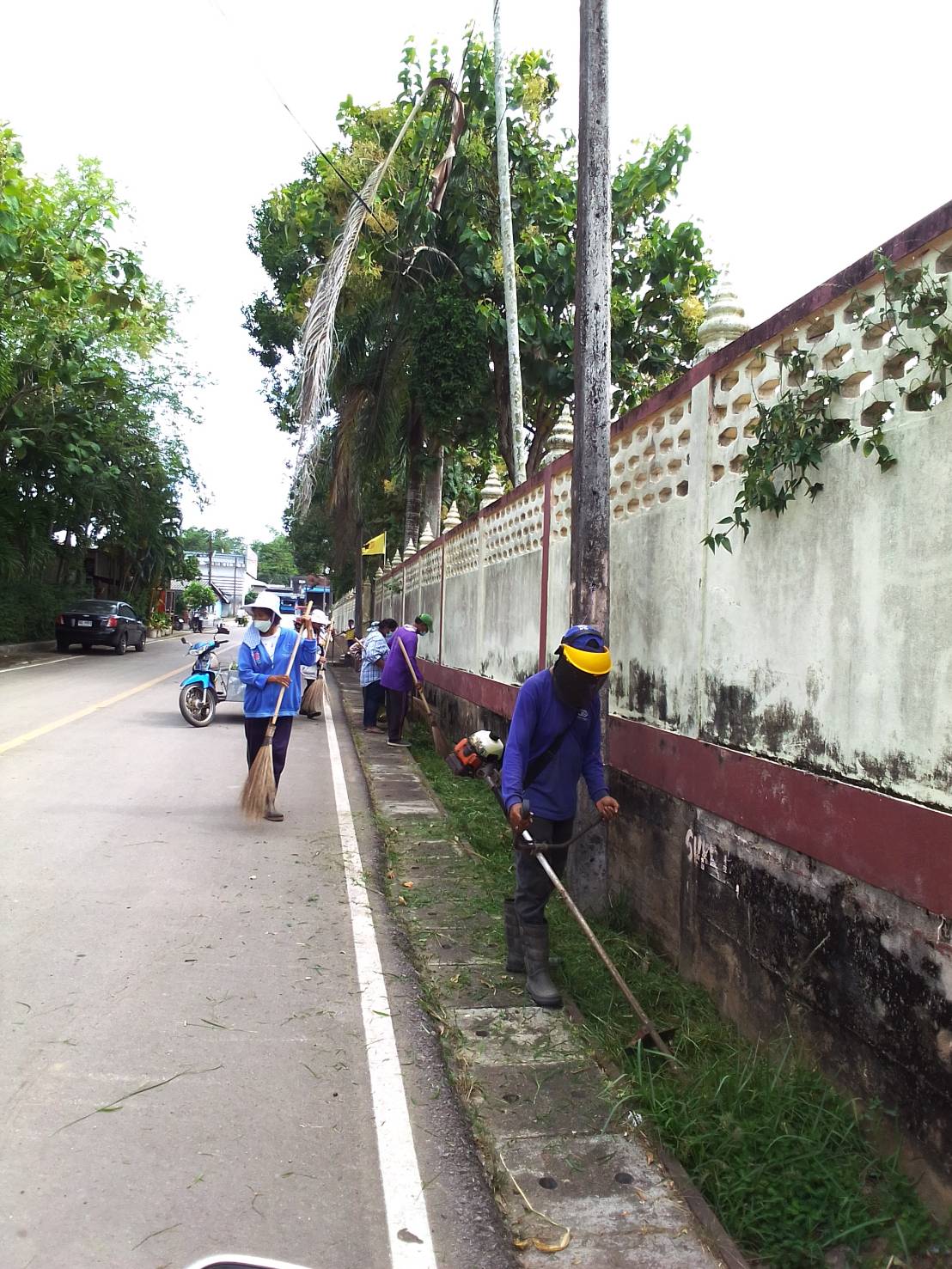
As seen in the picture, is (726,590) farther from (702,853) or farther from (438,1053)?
(438,1053)

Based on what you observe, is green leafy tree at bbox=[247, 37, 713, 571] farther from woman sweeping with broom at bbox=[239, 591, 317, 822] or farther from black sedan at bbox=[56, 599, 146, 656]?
black sedan at bbox=[56, 599, 146, 656]

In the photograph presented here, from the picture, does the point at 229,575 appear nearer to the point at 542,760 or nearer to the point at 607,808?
the point at 542,760

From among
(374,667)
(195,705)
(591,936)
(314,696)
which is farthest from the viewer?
(314,696)

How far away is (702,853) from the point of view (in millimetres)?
4328

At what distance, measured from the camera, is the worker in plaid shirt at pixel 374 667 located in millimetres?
13008

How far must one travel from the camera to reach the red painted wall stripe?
2.72 m

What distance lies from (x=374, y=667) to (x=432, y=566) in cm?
240

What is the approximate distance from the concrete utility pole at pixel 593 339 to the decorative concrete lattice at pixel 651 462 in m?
0.26

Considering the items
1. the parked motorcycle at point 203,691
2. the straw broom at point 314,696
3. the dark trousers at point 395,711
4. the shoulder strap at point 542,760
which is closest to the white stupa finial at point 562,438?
the shoulder strap at point 542,760

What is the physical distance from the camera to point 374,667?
13.2 m

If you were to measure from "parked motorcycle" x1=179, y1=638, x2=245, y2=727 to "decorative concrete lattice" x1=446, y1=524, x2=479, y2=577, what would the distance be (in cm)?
315

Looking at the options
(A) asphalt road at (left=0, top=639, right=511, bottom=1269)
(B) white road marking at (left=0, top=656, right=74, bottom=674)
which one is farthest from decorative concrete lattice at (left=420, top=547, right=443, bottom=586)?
(B) white road marking at (left=0, top=656, right=74, bottom=674)

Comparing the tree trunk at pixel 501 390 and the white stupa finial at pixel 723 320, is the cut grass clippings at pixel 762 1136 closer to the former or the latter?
the white stupa finial at pixel 723 320

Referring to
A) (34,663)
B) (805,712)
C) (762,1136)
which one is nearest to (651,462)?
(805,712)
